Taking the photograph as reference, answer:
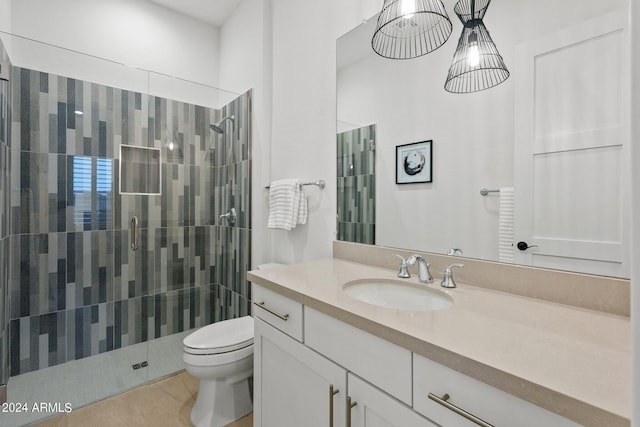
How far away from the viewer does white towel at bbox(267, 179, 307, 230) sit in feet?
6.07

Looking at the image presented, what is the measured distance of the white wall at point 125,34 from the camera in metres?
2.05

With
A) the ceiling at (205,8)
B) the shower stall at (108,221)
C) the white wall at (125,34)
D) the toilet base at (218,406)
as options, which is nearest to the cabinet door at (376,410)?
the toilet base at (218,406)

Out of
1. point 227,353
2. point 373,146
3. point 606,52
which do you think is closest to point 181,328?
point 227,353

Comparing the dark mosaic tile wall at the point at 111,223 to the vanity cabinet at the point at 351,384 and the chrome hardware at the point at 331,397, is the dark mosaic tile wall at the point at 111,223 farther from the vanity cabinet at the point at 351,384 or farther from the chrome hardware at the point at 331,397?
the chrome hardware at the point at 331,397

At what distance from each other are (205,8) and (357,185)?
222 centimetres

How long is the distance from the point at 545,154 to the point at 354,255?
0.91 m

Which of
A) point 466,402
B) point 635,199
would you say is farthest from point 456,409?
point 635,199

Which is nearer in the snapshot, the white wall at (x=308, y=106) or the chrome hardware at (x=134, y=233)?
the white wall at (x=308, y=106)

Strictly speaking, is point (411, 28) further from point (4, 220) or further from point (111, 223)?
point (4, 220)

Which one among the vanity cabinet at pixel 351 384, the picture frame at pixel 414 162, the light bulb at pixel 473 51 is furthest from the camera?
the picture frame at pixel 414 162

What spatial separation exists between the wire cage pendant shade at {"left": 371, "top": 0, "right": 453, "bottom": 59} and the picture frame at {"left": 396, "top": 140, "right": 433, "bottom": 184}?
1.31 ft

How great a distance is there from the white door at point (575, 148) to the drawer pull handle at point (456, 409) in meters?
0.61

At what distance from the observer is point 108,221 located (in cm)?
203

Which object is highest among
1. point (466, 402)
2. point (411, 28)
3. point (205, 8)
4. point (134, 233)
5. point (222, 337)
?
point (205, 8)
